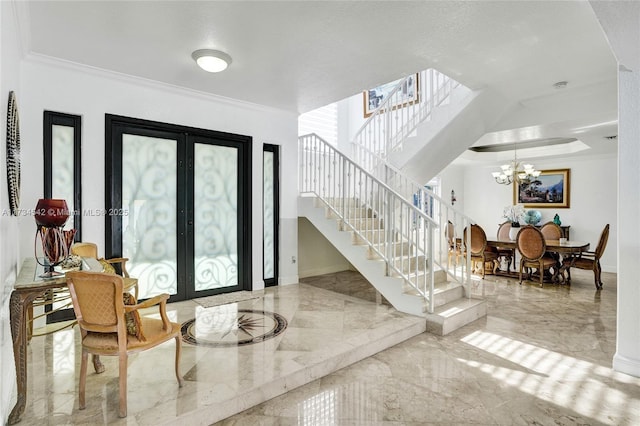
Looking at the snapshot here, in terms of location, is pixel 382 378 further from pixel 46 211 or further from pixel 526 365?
pixel 46 211

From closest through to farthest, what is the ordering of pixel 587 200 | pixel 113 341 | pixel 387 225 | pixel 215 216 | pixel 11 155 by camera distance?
pixel 113 341, pixel 11 155, pixel 387 225, pixel 215 216, pixel 587 200

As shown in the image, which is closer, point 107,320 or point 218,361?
point 107,320

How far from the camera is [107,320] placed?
201cm

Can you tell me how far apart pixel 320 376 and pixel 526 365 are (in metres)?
1.72

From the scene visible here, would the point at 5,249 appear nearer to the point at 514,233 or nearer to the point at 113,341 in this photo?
the point at 113,341

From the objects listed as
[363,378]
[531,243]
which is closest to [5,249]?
[363,378]

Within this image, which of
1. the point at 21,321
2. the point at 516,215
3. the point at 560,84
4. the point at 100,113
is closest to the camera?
the point at 21,321

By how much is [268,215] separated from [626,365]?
4.17m

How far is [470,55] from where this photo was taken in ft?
11.1

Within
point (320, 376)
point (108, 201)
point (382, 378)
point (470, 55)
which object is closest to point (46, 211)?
point (108, 201)

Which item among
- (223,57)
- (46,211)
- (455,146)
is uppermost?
(223,57)

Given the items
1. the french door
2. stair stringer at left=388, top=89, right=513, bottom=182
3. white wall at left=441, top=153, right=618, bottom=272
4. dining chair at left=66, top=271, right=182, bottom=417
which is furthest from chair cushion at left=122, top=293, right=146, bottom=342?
white wall at left=441, top=153, right=618, bottom=272

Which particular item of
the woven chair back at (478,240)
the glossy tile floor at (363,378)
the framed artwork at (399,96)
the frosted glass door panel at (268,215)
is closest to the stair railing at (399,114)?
the framed artwork at (399,96)

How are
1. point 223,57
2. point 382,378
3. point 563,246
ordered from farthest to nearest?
point 563,246, point 223,57, point 382,378
